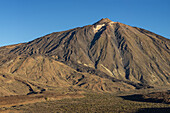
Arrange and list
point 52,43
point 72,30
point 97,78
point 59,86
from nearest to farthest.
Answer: point 59,86, point 97,78, point 52,43, point 72,30

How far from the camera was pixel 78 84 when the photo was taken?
10256cm

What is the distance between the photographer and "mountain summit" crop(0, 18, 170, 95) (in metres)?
101

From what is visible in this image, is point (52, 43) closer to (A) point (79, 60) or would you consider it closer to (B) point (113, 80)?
(A) point (79, 60)

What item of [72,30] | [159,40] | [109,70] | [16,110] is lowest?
[16,110]

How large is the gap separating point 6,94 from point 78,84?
107 feet

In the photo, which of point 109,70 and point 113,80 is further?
point 109,70

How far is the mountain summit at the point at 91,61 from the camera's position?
3990 inches

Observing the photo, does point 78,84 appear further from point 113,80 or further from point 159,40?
point 159,40

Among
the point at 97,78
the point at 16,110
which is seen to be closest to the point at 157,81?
the point at 97,78

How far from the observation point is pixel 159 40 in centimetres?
16038

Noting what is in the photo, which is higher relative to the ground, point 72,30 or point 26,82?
point 72,30

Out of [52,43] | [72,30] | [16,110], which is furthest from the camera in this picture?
[72,30]

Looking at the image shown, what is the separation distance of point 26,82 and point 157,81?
216 feet

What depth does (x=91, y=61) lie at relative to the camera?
136000 mm
